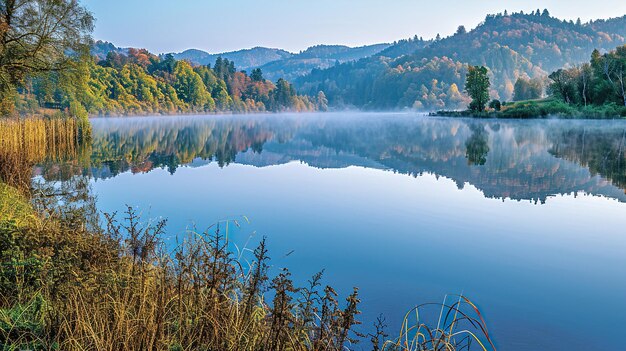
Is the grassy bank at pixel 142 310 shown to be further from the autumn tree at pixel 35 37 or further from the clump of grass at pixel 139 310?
the autumn tree at pixel 35 37

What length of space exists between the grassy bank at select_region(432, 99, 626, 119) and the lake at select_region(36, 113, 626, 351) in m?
38.0

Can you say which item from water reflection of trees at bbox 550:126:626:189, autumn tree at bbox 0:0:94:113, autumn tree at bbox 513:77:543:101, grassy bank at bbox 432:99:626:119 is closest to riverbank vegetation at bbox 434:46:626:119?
grassy bank at bbox 432:99:626:119

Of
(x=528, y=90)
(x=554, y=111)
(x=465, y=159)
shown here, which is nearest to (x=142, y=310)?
(x=465, y=159)

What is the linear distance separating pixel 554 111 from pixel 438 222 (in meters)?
60.6

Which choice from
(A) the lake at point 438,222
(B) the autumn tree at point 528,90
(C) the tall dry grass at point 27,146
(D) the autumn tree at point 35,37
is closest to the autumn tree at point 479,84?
(B) the autumn tree at point 528,90

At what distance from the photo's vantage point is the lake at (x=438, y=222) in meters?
6.41

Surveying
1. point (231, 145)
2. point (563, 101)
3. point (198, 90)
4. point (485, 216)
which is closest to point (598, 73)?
point (563, 101)

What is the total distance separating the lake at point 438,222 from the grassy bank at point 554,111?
125ft

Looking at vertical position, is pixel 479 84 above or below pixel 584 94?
above

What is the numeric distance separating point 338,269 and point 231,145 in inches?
1136

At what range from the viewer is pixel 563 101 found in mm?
67500

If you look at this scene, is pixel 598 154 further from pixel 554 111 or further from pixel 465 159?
pixel 554 111

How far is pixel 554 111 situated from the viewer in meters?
64.3

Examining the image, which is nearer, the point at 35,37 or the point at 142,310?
the point at 142,310
